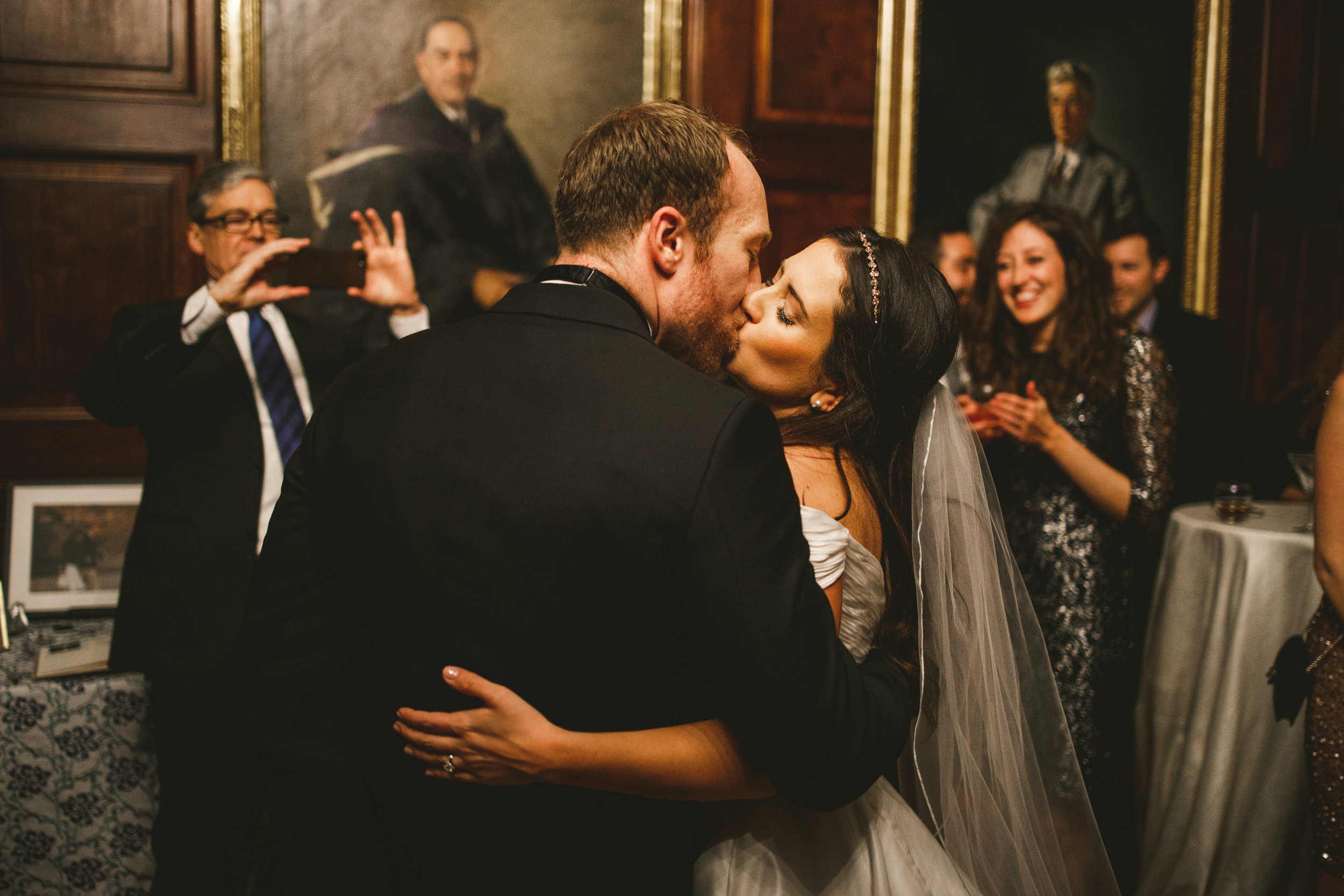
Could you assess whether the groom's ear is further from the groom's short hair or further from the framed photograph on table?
the framed photograph on table

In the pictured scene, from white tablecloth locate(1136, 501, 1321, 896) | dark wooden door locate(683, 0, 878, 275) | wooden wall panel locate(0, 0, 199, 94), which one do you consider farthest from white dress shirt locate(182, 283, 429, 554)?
white tablecloth locate(1136, 501, 1321, 896)

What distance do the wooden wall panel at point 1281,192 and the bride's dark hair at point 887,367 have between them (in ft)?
11.1

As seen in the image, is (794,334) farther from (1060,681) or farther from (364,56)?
(364,56)

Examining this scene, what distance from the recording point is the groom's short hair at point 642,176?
1228mm

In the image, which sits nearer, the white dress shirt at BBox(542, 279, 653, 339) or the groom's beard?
the white dress shirt at BBox(542, 279, 653, 339)

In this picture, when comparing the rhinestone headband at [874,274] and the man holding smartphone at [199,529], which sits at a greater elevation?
the rhinestone headband at [874,274]

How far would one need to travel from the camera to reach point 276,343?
98.7 inches

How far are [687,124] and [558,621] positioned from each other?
0.67 m

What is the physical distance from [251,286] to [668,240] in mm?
1469

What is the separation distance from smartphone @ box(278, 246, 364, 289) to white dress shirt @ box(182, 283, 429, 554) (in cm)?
11

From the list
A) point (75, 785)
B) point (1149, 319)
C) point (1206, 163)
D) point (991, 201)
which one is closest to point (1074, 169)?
point (991, 201)

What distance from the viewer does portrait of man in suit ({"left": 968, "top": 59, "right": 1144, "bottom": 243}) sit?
4125 millimetres

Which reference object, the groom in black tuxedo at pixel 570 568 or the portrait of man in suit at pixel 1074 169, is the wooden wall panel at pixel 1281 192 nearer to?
the portrait of man in suit at pixel 1074 169

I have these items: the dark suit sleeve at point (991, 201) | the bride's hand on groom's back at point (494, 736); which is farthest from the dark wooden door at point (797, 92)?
the bride's hand on groom's back at point (494, 736)
